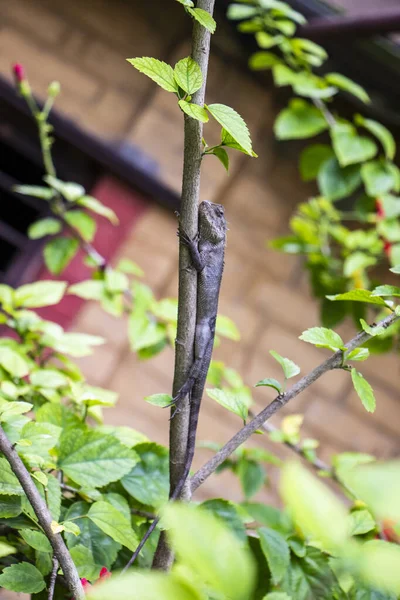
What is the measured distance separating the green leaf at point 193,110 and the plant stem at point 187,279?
1 cm

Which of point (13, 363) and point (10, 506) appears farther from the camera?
point (13, 363)

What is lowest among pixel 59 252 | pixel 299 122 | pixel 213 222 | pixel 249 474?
pixel 249 474

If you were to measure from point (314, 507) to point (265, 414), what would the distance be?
0.34m

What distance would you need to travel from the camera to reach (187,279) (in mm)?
604

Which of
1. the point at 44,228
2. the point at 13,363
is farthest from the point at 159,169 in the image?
the point at 13,363

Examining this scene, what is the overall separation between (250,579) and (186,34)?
2.44 m

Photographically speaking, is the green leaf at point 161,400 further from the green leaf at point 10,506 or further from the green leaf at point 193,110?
the green leaf at point 193,110

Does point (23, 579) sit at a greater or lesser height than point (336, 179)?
lesser

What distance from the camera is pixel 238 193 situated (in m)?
2.54

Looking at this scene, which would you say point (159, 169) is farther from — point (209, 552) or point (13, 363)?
point (209, 552)

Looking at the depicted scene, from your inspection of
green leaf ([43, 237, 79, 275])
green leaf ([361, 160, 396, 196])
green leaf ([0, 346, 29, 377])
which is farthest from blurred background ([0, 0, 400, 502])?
green leaf ([0, 346, 29, 377])

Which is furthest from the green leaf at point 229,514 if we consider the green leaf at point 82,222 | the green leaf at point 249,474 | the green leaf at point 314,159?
the green leaf at point 314,159

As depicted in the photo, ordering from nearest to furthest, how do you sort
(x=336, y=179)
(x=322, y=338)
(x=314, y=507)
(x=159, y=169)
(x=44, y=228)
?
1. (x=314, y=507)
2. (x=322, y=338)
3. (x=44, y=228)
4. (x=336, y=179)
5. (x=159, y=169)

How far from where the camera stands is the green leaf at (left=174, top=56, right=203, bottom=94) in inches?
22.2
